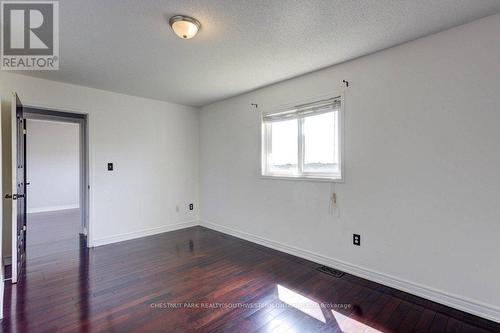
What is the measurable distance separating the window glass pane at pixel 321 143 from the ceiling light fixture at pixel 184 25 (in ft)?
6.06

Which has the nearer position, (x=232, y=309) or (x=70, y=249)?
(x=232, y=309)

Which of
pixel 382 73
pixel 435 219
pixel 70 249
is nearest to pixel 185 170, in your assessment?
pixel 70 249

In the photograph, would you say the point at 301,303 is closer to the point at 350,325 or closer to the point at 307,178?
the point at 350,325

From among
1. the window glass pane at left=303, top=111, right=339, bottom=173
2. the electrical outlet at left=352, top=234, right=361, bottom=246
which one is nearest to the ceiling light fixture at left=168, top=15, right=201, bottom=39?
the window glass pane at left=303, top=111, right=339, bottom=173

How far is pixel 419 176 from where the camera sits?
7.79 feet

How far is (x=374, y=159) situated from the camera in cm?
268

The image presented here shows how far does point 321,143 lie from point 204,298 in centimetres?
224

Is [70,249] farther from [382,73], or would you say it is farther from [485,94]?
[485,94]

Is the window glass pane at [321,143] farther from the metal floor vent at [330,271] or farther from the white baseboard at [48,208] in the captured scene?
the white baseboard at [48,208]

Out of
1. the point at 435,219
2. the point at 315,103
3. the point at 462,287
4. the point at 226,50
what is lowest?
the point at 462,287

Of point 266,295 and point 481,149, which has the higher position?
point 481,149

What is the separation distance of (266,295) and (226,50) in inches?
98.6

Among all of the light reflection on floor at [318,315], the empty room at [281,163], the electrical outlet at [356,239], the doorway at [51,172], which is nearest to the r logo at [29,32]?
the empty room at [281,163]

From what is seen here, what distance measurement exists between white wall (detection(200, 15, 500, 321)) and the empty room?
0.04ft
